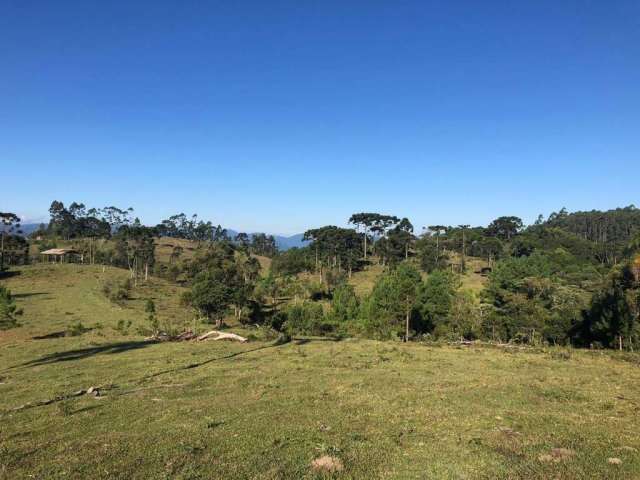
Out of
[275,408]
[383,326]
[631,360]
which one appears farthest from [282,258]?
[275,408]

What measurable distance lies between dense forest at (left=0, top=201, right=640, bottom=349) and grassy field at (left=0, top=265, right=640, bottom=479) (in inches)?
965

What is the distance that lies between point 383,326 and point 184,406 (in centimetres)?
4004

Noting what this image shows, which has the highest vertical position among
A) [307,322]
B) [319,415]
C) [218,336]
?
[319,415]

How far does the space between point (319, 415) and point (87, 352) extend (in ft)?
79.3

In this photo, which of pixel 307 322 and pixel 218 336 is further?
pixel 307 322

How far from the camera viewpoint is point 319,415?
49.8 feet

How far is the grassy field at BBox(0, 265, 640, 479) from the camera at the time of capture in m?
10.7

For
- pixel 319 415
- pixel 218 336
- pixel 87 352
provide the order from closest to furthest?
pixel 319 415, pixel 87 352, pixel 218 336

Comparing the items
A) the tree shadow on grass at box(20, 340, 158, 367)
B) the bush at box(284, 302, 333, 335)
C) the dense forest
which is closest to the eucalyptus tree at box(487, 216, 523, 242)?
the dense forest

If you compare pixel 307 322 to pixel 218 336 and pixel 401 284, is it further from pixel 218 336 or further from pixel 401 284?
pixel 218 336

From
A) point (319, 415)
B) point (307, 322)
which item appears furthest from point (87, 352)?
point (307, 322)

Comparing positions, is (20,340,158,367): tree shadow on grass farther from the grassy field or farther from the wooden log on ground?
the wooden log on ground

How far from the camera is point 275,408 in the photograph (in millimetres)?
16141

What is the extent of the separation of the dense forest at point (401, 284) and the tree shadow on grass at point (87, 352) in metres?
16.8
